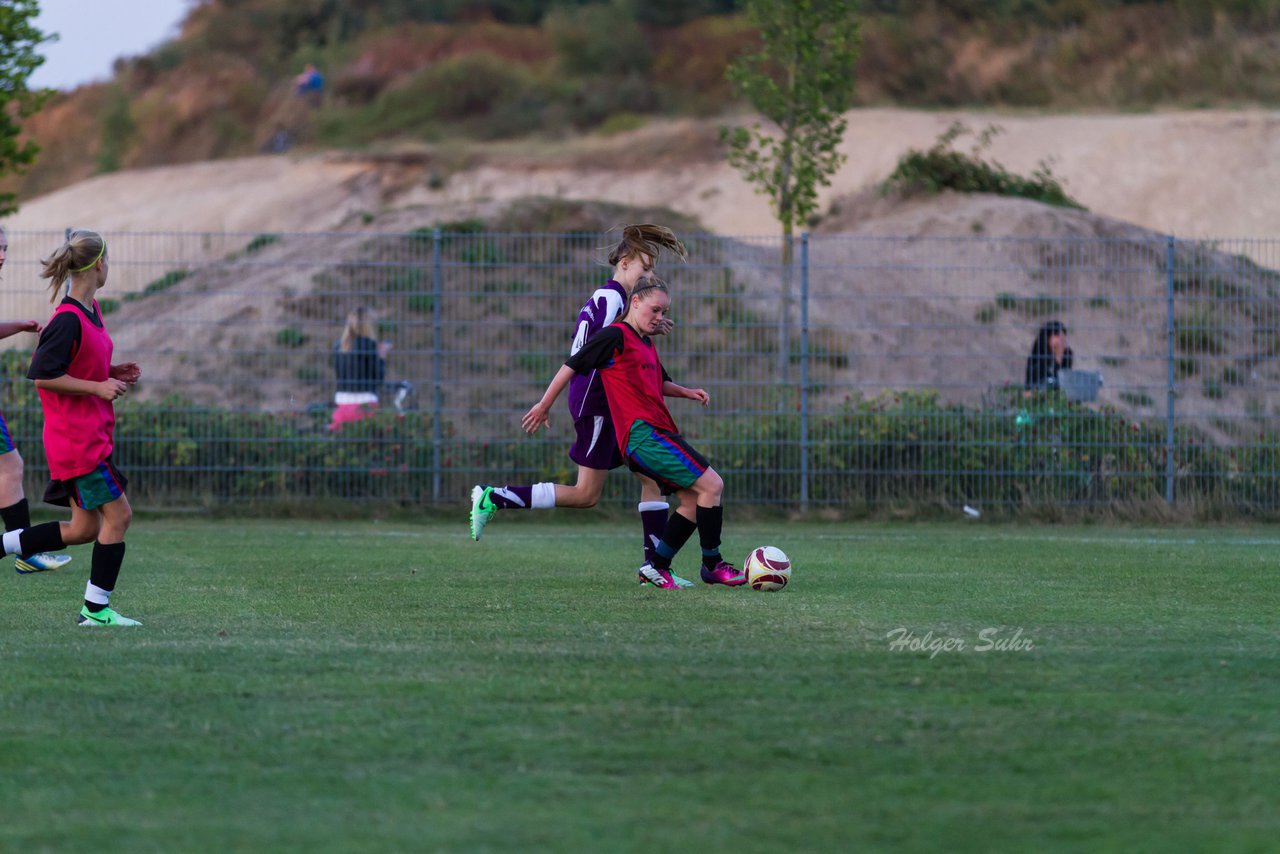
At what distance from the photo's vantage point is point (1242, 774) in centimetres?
404

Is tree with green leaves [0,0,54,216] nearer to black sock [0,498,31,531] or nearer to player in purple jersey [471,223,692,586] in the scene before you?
black sock [0,498,31,531]

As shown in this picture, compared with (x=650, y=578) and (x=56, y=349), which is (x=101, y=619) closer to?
(x=56, y=349)

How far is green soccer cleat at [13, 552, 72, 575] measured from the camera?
28.8ft

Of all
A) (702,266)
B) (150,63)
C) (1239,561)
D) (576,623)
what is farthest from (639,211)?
(150,63)

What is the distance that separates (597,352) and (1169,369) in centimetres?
813

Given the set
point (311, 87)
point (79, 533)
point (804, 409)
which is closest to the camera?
point (79, 533)

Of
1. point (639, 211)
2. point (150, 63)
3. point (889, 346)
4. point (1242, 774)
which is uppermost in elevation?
point (150, 63)

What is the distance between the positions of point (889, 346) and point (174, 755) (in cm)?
1188

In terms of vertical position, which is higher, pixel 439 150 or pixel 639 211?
pixel 439 150

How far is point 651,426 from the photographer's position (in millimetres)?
8148

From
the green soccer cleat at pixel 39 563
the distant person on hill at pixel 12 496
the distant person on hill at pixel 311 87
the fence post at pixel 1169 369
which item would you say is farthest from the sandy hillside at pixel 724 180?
the green soccer cleat at pixel 39 563

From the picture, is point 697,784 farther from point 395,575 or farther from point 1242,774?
point 395,575

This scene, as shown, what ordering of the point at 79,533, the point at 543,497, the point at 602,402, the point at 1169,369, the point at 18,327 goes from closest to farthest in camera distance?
the point at 79,533 → the point at 18,327 → the point at 602,402 → the point at 543,497 → the point at 1169,369

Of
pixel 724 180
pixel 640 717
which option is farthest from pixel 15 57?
pixel 724 180
